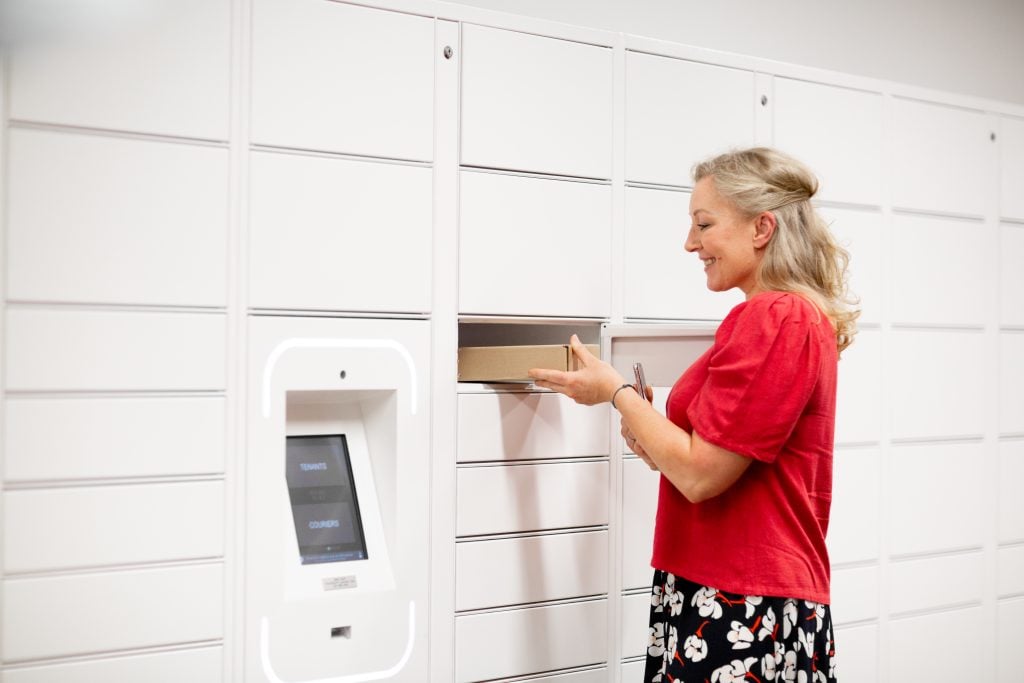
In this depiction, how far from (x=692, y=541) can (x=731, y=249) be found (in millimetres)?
567

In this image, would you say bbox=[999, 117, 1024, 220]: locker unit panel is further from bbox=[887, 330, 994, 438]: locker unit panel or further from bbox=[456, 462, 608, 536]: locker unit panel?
bbox=[456, 462, 608, 536]: locker unit panel

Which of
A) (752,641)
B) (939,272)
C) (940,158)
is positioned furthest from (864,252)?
(752,641)

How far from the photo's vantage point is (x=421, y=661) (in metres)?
2.10

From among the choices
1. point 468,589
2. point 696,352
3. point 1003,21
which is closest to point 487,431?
point 468,589

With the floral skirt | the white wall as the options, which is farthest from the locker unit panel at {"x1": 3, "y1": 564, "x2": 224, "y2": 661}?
the white wall

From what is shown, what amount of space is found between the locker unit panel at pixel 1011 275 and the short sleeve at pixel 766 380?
174cm

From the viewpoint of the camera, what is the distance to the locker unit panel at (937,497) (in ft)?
9.11

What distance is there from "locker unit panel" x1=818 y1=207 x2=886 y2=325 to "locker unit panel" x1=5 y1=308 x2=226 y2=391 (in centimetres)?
180

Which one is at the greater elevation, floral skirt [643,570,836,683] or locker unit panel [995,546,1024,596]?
floral skirt [643,570,836,683]

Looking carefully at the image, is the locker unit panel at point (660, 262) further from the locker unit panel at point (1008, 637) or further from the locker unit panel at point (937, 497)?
the locker unit panel at point (1008, 637)

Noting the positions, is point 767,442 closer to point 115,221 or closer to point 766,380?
point 766,380

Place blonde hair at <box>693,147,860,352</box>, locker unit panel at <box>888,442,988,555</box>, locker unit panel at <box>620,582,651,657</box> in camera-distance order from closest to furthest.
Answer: blonde hair at <box>693,147,860,352</box> < locker unit panel at <box>620,582,651,657</box> < locker unit panel at <box>888,442,988,555</box>

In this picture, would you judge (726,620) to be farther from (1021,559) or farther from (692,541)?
(1021,559)

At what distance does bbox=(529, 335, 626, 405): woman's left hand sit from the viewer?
1.86 m
